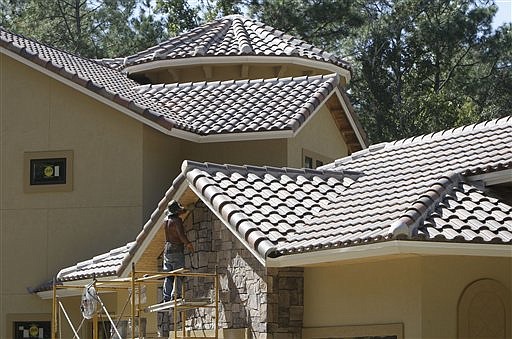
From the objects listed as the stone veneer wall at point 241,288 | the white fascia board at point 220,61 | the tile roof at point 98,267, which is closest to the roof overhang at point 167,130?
the tile roof at point 98,267

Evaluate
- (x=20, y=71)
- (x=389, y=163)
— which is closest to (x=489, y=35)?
(x=20, y=71)

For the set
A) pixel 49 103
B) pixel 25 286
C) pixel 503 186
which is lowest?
pixel 25 286

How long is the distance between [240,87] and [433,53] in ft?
72.1

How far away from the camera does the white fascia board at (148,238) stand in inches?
785

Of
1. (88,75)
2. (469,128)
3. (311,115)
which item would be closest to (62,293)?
(88,75)

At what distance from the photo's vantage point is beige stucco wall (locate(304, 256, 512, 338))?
1677 cm

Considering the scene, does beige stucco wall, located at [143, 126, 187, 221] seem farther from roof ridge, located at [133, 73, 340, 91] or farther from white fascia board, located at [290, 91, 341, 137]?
white fascia board, located at [290, 91, 341, 137]

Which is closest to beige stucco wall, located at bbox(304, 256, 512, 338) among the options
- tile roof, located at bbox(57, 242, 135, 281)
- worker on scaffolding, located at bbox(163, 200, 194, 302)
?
worker on scaffolding, located at bbox(163, 200, 194, 302)

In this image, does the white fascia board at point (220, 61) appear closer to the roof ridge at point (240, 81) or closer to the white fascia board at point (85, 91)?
the roof ridge at point (240, 81)

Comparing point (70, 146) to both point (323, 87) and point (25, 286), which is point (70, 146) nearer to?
point (25, 286)

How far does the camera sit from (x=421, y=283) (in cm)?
1670

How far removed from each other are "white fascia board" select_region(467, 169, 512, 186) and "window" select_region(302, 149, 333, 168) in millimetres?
10408

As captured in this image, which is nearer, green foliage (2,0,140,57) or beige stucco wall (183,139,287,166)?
beige stucco wall (183,139,287,166)

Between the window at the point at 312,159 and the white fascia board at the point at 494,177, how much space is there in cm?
1041
